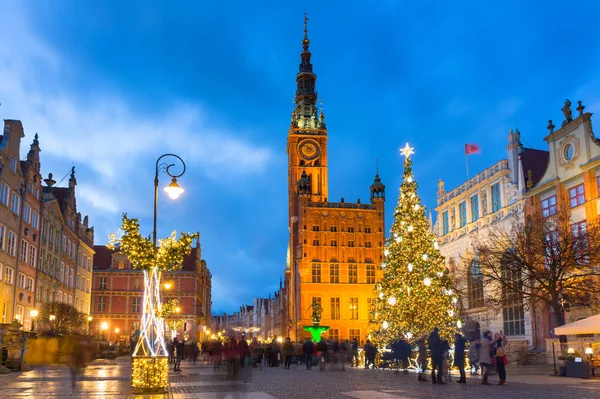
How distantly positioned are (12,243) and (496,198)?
3433cm

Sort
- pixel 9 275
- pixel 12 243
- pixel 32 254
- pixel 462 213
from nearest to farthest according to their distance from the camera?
pixel 9 275 → pixel 12 243 → pixel 32 254 → pixel 462 213

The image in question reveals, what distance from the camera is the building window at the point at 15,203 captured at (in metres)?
42.6

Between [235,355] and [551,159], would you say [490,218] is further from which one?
[235,355]

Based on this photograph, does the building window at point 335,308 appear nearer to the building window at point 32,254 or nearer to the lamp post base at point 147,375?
the building window at point 32,254

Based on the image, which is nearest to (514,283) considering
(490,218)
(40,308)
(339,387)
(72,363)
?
(490,218)

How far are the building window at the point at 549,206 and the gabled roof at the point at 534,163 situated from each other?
313cm

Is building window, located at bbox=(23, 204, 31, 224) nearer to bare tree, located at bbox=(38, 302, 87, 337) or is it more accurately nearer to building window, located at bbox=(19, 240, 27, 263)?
building window, located at bbox=(19, 240, 27, 263)

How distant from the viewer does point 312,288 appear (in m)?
76.9

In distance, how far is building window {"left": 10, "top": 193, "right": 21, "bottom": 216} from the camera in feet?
140

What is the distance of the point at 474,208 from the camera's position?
50.1 metres

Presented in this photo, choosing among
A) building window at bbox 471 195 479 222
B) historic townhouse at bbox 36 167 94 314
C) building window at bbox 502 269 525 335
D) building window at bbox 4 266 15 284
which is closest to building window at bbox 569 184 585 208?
building window at bbox 502 269 525 335

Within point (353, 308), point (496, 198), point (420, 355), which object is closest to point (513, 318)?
point (496, 198)

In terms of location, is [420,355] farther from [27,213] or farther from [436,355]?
[27,213]

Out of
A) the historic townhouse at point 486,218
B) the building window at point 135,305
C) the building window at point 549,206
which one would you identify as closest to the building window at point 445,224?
the historic townhouse at point 486,218
